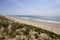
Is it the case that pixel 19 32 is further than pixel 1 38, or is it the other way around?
pixel 19 32

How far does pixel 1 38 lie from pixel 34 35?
7.06 ft

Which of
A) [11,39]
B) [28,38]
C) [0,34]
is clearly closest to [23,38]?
[28,38]

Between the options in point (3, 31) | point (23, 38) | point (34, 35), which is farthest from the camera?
point (3, 31)

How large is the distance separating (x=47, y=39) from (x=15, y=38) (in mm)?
2016

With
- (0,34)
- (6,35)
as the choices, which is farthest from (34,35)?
(0,34)

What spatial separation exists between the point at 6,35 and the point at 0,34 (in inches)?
17.0

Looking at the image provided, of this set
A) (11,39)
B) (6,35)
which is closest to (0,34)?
(6,35)

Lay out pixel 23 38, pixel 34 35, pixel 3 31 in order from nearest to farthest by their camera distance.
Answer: pixel 23 38
pixel 34 35
pixel 3 31

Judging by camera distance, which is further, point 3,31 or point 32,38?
point 3,31

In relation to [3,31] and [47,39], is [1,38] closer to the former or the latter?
[3,31]

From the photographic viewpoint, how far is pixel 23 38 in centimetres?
596

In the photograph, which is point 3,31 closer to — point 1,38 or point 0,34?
point 0,34

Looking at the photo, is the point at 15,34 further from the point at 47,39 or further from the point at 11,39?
the point at 47,39

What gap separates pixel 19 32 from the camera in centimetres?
682
